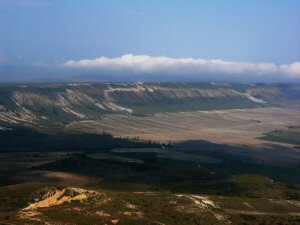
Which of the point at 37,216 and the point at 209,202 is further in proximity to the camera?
the point at 209,202

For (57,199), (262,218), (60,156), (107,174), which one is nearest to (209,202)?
(262,218)

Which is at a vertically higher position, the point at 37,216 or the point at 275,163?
the point at 37,216

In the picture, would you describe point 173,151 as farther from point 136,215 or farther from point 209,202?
point 136,215

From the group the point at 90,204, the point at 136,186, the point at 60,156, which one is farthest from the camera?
the point at 60,156

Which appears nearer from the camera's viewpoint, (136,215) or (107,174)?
(136,215)

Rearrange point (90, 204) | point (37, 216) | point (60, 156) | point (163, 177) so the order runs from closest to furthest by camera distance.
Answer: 1. point (37, 216)
2. point (90, 204)
3. point (163, 177)
4. point (60, 156)

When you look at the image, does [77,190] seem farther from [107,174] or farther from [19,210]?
[107,174]

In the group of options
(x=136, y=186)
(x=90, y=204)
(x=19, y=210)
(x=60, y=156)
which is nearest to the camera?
(x=19, y=210)

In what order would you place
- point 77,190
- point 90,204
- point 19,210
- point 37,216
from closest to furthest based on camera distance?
point 37,216, point 19,210, point 90,204, point 77,190

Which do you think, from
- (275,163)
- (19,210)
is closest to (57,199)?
(19,210)
